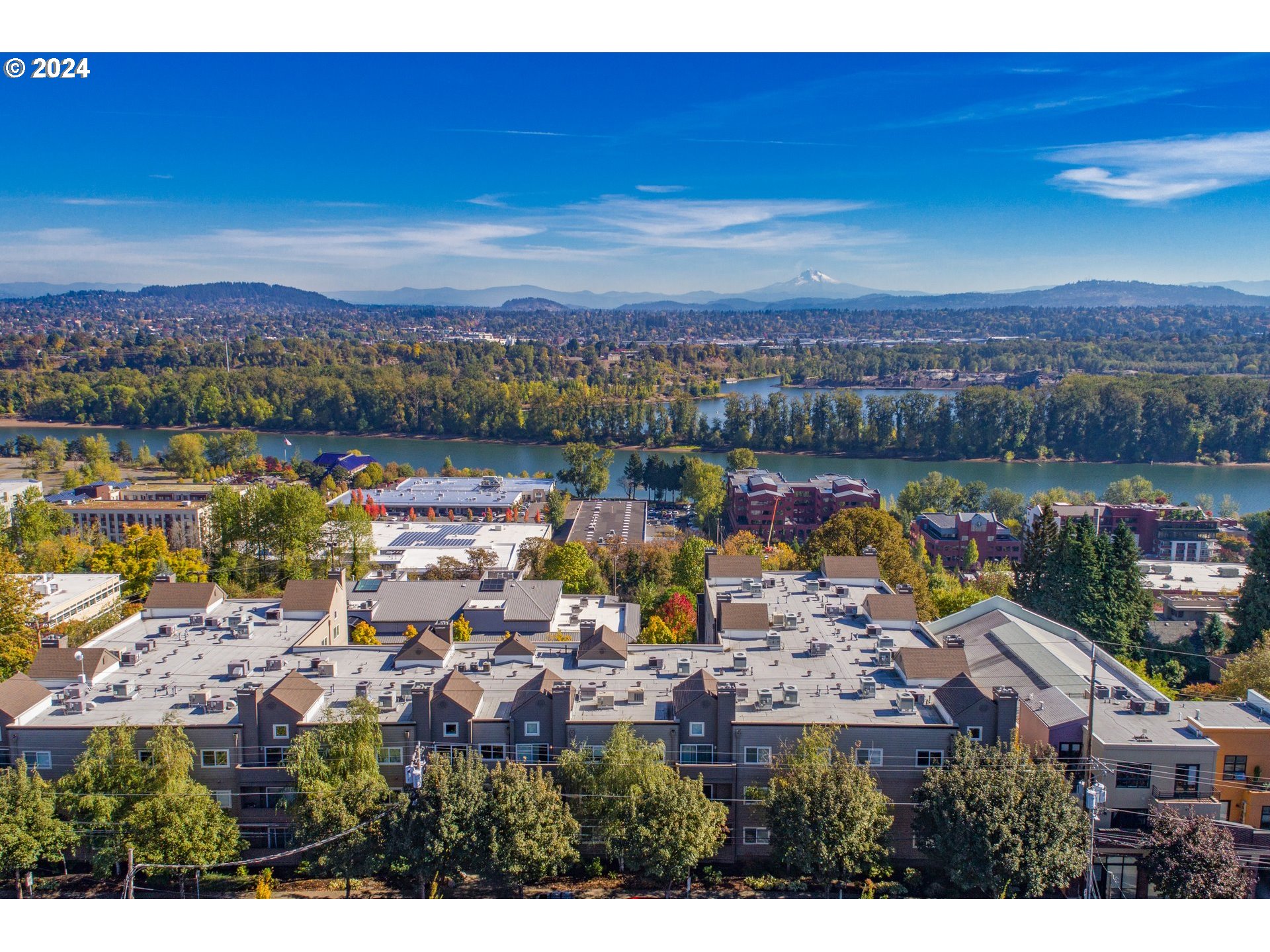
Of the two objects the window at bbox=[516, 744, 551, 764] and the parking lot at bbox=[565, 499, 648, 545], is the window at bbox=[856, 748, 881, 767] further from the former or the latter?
the parking lot at bbox=[565, 499, 648, 545]

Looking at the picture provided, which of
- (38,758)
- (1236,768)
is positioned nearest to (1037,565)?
(1236,768)

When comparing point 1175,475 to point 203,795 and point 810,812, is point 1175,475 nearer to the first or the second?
point 810,812

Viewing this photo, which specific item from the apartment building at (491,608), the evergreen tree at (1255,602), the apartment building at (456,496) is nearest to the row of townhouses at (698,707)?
the apartment building at (491,608)

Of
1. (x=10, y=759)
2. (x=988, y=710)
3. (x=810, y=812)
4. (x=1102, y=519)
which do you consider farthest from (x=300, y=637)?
(x=1102, y=519)

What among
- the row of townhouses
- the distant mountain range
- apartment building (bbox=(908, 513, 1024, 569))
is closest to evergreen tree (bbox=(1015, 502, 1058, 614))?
the row of townhouses

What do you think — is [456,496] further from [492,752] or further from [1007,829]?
[1007,829]
